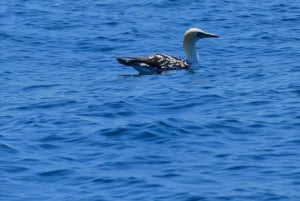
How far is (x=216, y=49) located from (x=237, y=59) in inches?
72.0

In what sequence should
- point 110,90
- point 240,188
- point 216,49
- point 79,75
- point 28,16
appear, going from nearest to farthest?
point 240,188
point 110,90
point 79,75
point 216,49
point 28,16

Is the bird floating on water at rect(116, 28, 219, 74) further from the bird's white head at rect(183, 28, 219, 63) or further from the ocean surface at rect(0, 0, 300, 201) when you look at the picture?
the ocean surface at rect(0, 0, 300, 201)

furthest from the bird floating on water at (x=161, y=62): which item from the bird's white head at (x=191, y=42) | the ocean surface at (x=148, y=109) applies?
the ocean surface at (x=148, y=109)

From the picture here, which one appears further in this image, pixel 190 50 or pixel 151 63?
pixel 190 50

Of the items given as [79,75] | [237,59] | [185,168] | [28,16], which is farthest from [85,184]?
[28,16]

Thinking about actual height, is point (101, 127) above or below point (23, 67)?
below

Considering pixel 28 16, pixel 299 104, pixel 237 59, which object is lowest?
pixel 299 104

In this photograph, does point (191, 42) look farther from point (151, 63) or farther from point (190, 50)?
point (151, 63)

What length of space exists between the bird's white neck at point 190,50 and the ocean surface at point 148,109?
0.28 metres

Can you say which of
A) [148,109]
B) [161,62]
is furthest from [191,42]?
[148,109]

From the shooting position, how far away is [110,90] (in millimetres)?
18859

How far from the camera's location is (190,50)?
22.0 m

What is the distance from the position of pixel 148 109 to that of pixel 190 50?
5.01 m

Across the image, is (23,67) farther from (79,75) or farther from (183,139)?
(183,139)
